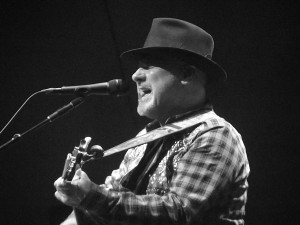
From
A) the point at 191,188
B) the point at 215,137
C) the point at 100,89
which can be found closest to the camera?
the point at 191,188

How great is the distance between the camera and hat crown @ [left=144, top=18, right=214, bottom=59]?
83.5 inches

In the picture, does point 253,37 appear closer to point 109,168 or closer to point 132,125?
point 132,125

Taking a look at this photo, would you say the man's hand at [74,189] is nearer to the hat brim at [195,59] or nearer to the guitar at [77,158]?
the guitar at [77,158]

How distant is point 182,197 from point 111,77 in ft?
5.93

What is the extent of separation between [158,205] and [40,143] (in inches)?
72.9

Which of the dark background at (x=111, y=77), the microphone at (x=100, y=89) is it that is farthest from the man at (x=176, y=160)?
the dark background at (x=111, y=77)

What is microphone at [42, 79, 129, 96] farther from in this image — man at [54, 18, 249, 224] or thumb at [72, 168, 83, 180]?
thumb at [72, 168, 83, 180]

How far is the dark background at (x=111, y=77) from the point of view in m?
2.89

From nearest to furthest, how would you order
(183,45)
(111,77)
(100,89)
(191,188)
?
(191,188)
(100,89)
(183,45)
(111,77)

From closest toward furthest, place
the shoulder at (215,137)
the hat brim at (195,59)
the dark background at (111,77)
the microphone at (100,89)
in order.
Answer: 1. the shoulder at (215,137)
2. the microphone at (100,89)
3. the hat brim at (195,59)
4. the dark background at (111,77)

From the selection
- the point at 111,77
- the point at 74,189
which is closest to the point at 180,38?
the point at 74,189

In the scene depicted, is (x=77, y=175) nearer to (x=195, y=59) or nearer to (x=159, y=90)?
(x=159, y=90)

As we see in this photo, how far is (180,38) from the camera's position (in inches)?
83.7

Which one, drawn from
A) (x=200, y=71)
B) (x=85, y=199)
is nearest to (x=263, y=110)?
(x=200, y=71)
